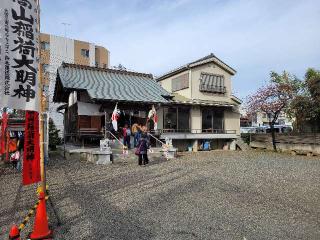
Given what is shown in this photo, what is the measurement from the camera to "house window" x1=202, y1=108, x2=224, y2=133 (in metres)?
26.2

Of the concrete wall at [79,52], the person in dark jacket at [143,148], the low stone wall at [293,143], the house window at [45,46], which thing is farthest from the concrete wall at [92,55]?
the person in dark jacket at [143,148]

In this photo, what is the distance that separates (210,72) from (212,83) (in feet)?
3.27

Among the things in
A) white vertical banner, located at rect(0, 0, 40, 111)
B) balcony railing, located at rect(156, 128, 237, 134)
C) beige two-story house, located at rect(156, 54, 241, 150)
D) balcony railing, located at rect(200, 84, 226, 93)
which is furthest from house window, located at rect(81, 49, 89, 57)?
white vertical banner, located at rect(0, 0, 40, 111)

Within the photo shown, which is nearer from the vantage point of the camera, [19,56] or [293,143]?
[19,56]

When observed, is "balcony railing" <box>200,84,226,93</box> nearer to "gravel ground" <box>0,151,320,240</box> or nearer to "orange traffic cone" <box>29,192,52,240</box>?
"gravel ground" <box>0,151,320,240</box>

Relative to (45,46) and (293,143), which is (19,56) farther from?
(45,46)

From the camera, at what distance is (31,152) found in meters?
6.50

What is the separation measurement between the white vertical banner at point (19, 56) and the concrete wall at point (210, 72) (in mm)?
A: 19568

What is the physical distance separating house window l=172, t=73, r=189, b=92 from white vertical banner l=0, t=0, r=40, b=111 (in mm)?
19837

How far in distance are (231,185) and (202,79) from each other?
1659cm

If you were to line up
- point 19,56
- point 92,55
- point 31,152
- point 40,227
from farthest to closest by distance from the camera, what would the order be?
Result: point 92,55 → point 31,152 → point 19,56 → point 40,227

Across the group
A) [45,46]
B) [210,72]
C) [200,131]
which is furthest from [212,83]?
[45,46]

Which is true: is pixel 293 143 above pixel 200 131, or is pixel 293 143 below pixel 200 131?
below

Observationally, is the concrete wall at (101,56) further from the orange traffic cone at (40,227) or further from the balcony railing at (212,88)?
the orange traffic cone at (40,227)
